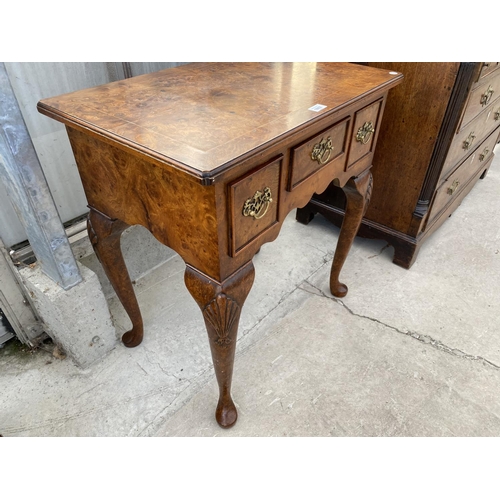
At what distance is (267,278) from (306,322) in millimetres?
310

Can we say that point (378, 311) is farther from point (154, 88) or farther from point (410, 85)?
point (154, 88)

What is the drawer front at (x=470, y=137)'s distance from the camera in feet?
5.63

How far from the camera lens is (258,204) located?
92cm

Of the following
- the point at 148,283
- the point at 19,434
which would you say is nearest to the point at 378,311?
the point at 148,283

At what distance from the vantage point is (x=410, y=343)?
158cm

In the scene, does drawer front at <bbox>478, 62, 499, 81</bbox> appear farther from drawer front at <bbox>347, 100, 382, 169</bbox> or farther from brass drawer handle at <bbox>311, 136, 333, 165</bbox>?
brass drawer handle at <bbox>311, 136, 333, 165</bbox>

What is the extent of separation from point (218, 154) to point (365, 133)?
25.9 inches

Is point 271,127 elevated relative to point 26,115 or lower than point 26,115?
elevated

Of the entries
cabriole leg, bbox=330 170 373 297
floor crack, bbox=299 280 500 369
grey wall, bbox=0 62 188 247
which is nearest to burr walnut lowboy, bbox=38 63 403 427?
cabriole leg, bbox=330 170 373 297

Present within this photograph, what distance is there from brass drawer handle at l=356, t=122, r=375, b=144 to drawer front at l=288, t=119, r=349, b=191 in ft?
0.25

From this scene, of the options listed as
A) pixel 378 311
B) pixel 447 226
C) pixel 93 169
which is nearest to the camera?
pixel 93 169

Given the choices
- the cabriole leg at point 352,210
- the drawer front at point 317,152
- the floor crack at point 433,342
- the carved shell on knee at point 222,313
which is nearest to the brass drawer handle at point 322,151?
the drawer front at point 317,152

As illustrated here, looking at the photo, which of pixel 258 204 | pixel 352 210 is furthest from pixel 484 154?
pixel 258 204

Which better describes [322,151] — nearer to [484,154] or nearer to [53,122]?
[53,122]
